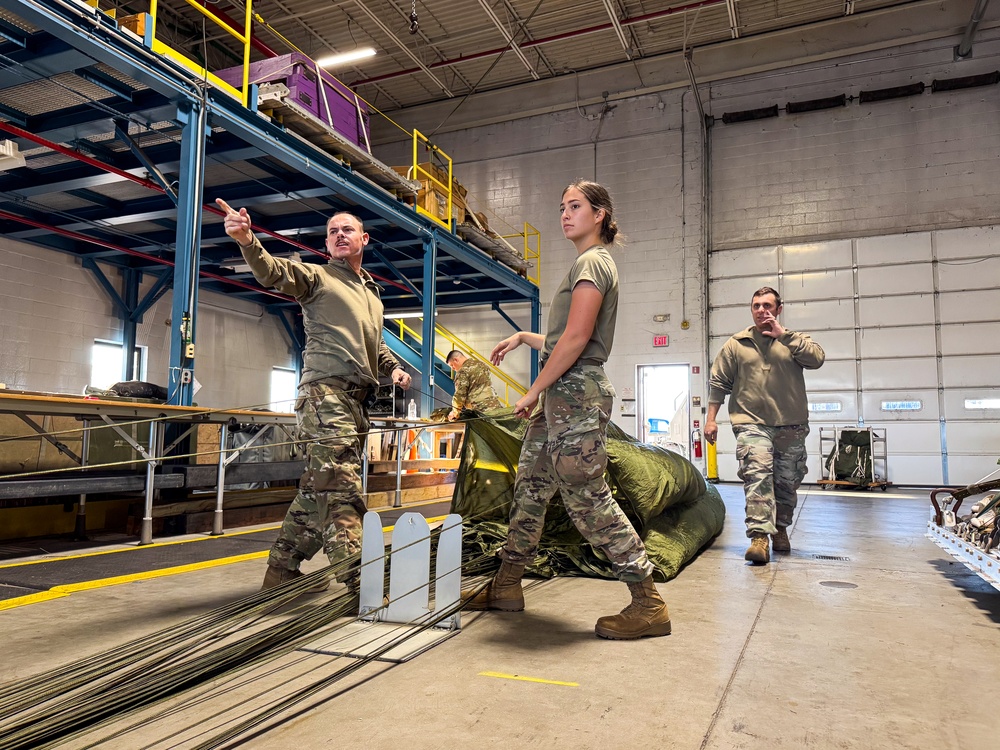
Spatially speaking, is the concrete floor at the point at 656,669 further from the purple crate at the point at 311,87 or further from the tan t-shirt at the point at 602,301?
the purple crate at the point at 311,87

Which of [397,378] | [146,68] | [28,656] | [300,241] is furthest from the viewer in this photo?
[300,241]

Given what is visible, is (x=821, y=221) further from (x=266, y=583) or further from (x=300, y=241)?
(x=266, y=583)

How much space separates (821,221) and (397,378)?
42.3ft

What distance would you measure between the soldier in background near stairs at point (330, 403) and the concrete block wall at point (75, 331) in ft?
25.7

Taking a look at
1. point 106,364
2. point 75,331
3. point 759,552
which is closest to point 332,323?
point 759,552

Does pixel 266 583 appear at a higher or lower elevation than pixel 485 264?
lower

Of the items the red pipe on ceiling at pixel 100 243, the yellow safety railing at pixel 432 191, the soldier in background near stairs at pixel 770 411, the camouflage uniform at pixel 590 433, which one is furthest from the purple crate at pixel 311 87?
the camouflage uniform at pixel 590 433

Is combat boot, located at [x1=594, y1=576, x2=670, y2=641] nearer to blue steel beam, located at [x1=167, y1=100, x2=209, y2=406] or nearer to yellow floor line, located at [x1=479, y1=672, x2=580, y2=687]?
yellow floor line, located at [x1=479, y1=672, x2=580, y2=687]

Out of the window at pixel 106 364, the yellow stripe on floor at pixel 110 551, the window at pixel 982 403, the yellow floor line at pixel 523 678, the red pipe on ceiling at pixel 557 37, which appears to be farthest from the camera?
the red pipe on ceiling at pixel 557 37

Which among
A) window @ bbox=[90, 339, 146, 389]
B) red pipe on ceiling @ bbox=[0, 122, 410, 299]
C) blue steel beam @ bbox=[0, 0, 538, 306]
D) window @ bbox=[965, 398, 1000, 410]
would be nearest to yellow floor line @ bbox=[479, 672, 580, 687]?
red pipe on ceiling @ bbox=[0, 122, 410, 299]

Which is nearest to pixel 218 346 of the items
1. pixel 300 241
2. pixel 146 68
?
pixel 300 241

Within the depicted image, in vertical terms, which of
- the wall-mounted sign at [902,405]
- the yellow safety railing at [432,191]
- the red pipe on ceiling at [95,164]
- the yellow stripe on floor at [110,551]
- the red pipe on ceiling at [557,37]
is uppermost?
the red pipe on ceiling at [557,37]

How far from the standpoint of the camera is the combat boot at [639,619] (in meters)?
2.56

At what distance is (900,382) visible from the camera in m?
12.8
